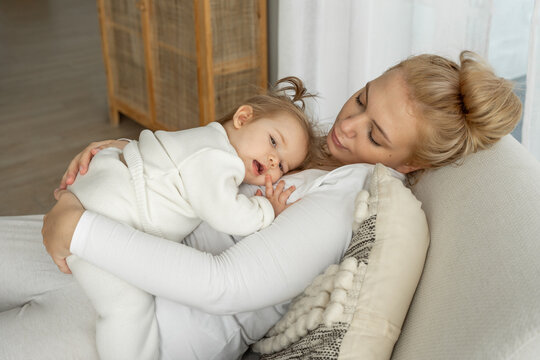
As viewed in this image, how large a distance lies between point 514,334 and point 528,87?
1.25m

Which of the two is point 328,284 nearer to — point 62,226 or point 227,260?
point 227,260

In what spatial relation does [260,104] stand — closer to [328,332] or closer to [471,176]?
[471,176]

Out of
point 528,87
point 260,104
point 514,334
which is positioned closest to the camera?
point 514,334

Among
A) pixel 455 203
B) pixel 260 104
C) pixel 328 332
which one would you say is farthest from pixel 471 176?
pixel 260 104

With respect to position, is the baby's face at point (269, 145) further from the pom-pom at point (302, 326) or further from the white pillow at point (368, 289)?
the pom-pom at point (302, 326)

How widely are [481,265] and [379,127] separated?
1.62 ft

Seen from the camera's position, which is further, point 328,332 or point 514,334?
point 328,332

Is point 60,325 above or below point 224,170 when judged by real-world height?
below

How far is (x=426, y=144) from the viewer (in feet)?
4.16

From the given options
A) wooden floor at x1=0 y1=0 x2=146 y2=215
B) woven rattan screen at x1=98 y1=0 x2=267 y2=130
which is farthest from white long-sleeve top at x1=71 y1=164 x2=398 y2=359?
wooden floor at x1=0 y1=0 x2=146 y2=215

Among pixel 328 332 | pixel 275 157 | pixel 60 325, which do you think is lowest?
pixel 60 325

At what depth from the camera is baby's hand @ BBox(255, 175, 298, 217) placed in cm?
127

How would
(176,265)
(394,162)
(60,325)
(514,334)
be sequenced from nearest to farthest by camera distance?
(514,334), (176,265), (60,325), (394,162)

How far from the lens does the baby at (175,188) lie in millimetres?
1165
